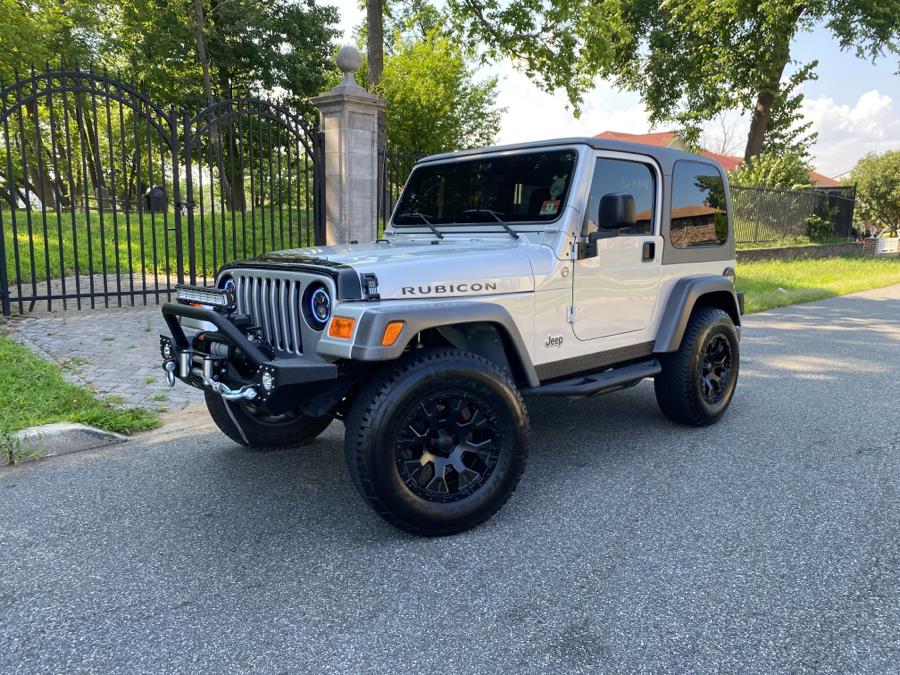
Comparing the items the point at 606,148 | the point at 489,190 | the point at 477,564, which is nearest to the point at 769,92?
the point at 606,148

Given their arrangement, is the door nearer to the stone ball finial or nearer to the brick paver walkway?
the brick paver walkway

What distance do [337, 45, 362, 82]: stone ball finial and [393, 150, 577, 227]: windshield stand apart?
4618 mm

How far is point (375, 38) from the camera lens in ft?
40.9

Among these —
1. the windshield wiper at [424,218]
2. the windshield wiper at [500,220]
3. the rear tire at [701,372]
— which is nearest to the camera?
the windshield wiper at [500,220]

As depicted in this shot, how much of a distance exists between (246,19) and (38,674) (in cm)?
2529

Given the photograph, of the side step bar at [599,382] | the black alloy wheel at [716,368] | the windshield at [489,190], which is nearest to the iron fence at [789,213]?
the black alloy wheel at [716,368]

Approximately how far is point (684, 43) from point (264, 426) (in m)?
25.2

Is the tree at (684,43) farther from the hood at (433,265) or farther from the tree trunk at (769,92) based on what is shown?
the hood at (433,265)

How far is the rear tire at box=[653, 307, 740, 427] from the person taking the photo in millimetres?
4508

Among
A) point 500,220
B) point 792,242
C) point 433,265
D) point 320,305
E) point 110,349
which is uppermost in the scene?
point 792,242

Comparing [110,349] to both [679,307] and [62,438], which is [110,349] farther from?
[679,307]

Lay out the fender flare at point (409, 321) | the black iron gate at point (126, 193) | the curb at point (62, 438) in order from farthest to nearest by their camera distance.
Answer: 1. the black iron gate at point (126, 193)
2. the curb at point (62, 438)
3. the fender flare at point (409, 321)

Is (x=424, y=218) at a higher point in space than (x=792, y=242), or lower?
lower

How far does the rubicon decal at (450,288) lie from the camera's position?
3072 mm
